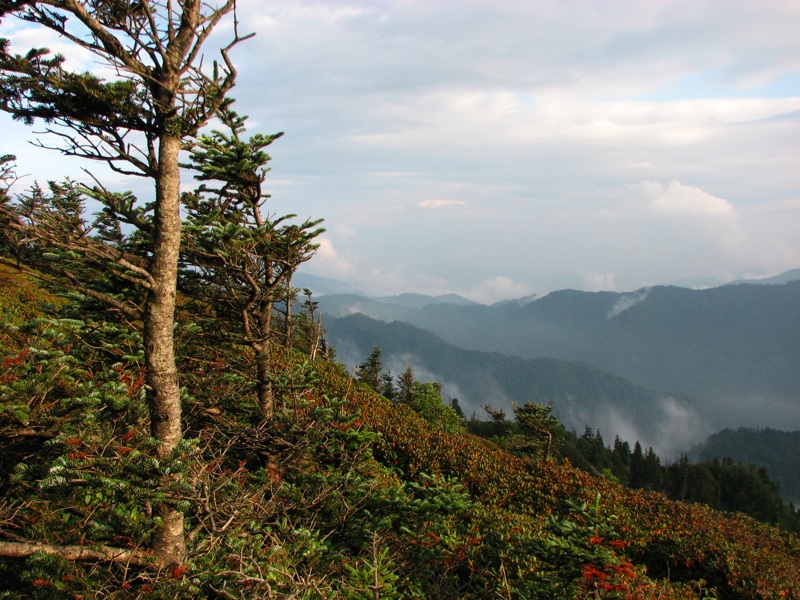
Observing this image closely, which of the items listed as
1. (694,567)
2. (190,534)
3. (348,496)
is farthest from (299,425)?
Result: (694,567)

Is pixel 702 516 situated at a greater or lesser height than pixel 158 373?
lesser

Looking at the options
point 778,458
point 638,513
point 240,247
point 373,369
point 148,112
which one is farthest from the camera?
point 778,458

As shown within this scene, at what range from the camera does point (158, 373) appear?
4.43 metres

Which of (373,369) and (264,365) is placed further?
(373,369)

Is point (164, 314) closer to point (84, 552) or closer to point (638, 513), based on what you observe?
point (84, 552)

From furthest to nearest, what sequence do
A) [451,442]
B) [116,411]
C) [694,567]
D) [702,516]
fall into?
[451,442]
[702,516]
[694,567]
[116,411]

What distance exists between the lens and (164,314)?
14.6 feet

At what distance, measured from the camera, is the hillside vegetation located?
4168 mm

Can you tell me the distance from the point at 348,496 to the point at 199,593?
390cm

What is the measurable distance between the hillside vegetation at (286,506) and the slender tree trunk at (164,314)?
0.23 m

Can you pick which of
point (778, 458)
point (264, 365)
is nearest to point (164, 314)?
point (264, 365)

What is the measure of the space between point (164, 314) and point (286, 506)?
449 cm

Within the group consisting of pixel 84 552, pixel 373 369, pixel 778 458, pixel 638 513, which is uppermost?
pixel 84 552

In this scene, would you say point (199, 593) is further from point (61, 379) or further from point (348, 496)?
point (348, 496)
